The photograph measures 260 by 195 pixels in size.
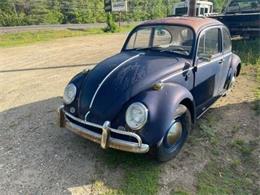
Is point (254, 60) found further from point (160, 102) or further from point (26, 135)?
point (26, 135)

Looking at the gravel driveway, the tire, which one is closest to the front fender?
the tire

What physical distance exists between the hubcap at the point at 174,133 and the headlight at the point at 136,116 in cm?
54

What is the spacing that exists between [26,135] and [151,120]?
7.44 feet

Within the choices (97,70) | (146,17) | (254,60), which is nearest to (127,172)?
(97,70)

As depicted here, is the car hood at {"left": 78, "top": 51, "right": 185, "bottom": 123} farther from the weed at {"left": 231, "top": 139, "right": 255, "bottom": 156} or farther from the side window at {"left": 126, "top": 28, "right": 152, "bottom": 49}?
the weed at {"left": 231, "top": 139, "right": 255, "bottom": 156}

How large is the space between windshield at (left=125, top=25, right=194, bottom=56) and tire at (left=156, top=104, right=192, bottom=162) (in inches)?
40.8

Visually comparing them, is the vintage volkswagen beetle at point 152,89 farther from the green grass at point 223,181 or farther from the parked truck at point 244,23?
the parked truck at point 244,23

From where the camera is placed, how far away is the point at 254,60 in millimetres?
8367

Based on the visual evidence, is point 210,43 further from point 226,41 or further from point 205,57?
point 226,41

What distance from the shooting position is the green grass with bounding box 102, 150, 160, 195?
10.4 feet

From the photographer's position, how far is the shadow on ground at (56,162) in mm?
3244

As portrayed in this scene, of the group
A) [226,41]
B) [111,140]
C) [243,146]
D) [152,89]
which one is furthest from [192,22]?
[111,140]

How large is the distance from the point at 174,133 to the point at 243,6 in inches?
391

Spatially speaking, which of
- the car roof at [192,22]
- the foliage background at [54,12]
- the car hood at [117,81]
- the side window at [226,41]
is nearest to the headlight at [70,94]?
the car hood at [117,81]
